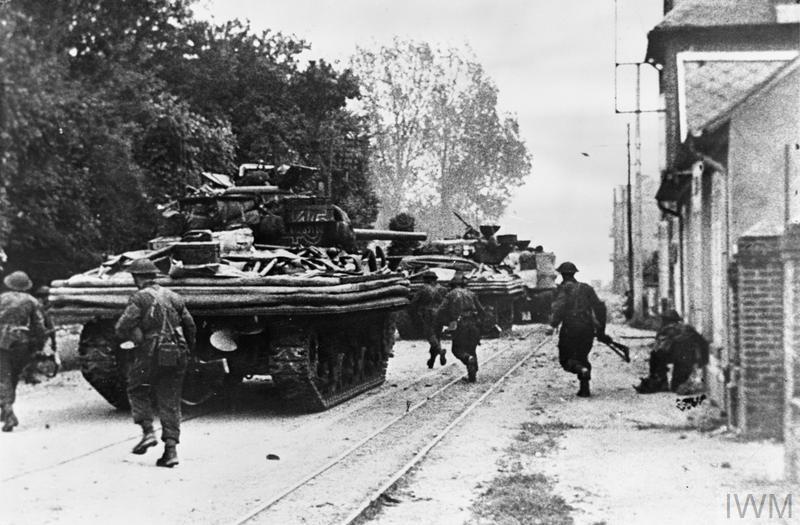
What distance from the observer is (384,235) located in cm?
1645

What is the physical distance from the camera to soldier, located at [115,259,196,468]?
322 inches

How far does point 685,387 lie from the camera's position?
12.5 metres

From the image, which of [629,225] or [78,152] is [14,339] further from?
[629,225]

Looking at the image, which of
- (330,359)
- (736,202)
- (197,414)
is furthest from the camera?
Result: (330,359)

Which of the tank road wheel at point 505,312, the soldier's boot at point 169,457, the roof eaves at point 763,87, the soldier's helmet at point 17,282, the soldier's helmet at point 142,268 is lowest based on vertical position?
the soldier's boot at point 169,457

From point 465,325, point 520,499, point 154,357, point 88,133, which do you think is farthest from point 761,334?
point 88,133

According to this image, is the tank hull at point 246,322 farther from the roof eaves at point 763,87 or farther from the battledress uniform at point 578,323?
the roof eaves at point 763,87

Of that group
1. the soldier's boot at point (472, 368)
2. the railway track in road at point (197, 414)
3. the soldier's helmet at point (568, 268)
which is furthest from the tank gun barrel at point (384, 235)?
the soldier's helmet at point (568, 268)

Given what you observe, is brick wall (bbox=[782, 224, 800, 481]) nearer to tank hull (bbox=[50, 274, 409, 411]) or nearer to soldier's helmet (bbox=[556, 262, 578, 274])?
tank hull (bbox=[50, 274, 409, 411])

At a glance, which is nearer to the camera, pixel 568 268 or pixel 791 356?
pixel 791 356

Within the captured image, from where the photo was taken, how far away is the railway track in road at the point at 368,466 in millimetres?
6492

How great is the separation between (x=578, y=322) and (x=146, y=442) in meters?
6.06

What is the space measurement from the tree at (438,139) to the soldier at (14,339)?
2708cm

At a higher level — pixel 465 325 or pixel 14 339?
pixel 14 339
